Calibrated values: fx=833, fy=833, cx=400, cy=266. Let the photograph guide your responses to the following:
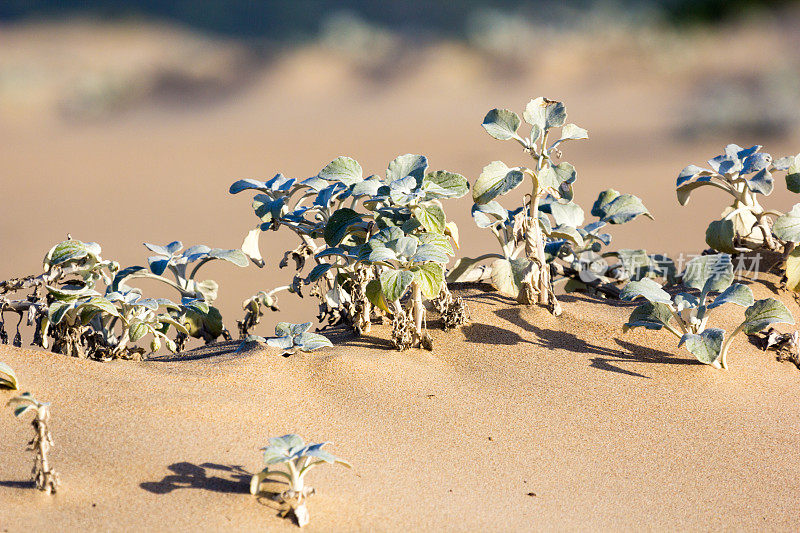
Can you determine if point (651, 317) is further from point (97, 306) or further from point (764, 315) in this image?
point (97, 306)

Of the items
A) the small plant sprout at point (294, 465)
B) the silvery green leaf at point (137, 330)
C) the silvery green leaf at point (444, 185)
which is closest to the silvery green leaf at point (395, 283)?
the silvery green leaf at point (444, 185)

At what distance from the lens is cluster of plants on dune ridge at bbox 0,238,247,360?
255cm

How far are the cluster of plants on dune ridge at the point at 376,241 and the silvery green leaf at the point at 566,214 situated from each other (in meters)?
0.46

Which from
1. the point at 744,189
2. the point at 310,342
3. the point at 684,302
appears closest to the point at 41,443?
the point at 310,342

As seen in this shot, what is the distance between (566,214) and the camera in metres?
3.15

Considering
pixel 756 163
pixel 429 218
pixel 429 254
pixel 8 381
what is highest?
pixel 756 163

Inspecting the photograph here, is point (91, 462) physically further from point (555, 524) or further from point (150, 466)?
point (555, 524)

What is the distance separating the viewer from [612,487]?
200cm

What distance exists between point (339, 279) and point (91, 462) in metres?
1.26

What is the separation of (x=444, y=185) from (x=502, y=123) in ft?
1.23

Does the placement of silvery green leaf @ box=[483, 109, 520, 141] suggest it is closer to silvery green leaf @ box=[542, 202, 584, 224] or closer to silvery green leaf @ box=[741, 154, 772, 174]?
silvery green leaf @ box=[542, 202, 584, 224]

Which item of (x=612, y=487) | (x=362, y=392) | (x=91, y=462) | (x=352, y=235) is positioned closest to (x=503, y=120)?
(x=352, y=235)

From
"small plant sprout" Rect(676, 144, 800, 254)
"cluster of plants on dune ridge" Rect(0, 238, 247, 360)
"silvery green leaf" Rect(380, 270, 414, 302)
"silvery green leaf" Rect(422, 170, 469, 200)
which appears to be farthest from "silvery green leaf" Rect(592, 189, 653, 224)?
"cluster of plants on dune ridge" Rect(0, 238, 247, 360)

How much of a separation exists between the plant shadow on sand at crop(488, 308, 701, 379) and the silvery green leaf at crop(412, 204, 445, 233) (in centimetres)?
53
